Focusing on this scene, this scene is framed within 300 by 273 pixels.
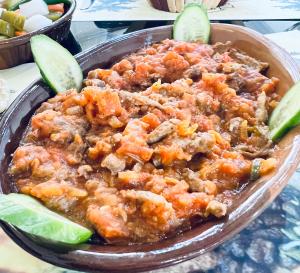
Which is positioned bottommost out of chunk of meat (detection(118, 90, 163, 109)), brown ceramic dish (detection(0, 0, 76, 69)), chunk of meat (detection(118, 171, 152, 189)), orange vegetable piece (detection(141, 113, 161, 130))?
brown ceramic dish (detection(0, 0, 76, 69))

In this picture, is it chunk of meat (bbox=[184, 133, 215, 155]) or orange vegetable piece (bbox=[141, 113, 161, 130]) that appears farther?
orange vegetable piece (bbox=[141, 113, 161, 130])

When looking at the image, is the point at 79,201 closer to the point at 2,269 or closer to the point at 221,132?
the point at 2,269

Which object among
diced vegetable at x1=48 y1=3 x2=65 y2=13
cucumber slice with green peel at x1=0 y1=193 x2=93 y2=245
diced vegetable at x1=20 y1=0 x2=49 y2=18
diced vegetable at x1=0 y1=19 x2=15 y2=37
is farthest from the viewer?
diced vegetable at x1=48 y1=3 x2=65 y2=13

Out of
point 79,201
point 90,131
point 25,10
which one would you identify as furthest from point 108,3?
point 79,201

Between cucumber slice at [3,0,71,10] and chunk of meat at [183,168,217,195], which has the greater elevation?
chunk of meat at [183,168,217,195]

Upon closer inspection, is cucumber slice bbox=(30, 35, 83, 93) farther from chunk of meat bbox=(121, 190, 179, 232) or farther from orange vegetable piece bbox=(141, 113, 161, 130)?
chunk of meat bbox=(121, 190, 179, 232)

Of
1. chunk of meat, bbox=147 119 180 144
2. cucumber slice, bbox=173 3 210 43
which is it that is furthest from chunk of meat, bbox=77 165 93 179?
cucumber slice, bbox=173 3 210 43

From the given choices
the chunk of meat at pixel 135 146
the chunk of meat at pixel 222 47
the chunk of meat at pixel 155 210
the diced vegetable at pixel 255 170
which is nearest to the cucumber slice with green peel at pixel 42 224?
the chunk of meat at pixel 155 210
